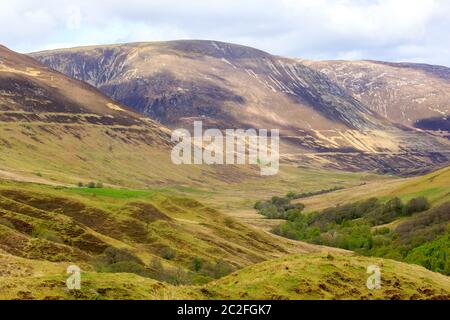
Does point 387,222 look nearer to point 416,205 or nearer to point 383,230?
point 416,205

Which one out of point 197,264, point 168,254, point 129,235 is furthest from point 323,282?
point 129,235

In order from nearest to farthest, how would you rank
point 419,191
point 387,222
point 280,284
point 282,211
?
point 280,284, point 387,222, point 419,191, point 282,211

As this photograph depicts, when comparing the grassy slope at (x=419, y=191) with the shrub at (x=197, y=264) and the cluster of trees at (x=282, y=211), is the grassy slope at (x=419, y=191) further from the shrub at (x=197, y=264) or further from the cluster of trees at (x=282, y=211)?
the shrub at (x=197, y=264)

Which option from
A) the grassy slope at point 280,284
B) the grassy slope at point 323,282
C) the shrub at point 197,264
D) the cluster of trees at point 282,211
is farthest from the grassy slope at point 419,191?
the grassy slope at point 280,284

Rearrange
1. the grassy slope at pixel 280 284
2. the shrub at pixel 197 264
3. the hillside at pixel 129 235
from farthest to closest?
the shrub at pixel 197 264, the hillside at pixel 129 235, the grassy slope at pixel 280 284

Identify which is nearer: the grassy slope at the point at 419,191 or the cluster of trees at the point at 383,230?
the cluster of trees at the point at 383,230

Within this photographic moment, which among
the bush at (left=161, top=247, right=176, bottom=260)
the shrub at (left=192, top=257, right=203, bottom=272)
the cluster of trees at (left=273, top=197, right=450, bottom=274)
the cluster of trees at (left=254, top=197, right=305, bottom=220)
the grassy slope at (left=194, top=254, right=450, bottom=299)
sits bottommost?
the cluster of trees at (left=254, top=197, right=305, bottom=220)

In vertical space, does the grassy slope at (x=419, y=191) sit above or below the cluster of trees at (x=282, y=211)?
above

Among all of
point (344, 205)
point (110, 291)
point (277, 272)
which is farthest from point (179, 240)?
point (344, 205)

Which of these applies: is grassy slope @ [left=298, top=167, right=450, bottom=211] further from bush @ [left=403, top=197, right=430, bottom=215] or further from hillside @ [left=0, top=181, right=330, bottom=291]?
hillside @ [left=0, top=181, right=330, bottom=291]

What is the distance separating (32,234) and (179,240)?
21941 mm

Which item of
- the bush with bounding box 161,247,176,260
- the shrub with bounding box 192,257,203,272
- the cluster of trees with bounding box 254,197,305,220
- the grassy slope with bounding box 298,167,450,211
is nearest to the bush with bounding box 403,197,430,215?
the grassy slope with bounding box 298,167,450,211

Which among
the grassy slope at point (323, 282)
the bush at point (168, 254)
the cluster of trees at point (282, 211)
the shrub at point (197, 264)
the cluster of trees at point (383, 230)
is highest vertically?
the grassy slope at point (323, 282)

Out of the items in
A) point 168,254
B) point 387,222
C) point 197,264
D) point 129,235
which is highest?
point 129,235
